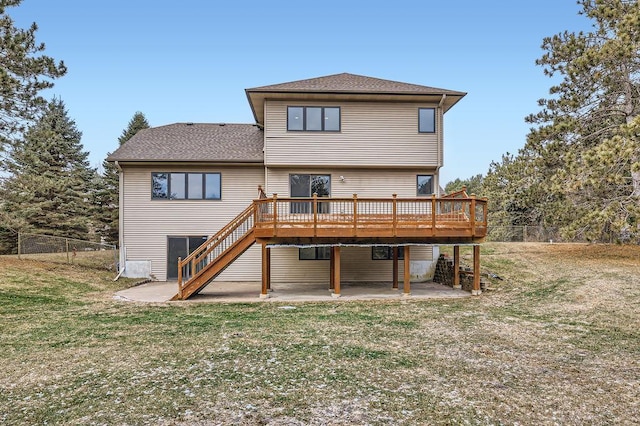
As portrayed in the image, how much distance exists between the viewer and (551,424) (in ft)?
14.0

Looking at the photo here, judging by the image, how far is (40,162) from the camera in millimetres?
15656

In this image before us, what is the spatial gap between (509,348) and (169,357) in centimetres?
593

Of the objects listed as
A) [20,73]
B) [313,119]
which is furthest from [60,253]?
[313,119]

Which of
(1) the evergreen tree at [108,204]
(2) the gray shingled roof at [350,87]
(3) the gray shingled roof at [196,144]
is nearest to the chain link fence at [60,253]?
(3) the gray shingled roof at [196,144]

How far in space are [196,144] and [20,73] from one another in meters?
6.68

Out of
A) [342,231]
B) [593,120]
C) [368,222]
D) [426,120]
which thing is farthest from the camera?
[593,120]

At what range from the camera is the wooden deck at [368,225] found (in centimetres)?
1223

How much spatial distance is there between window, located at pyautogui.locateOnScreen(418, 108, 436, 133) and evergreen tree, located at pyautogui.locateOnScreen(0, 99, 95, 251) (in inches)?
602

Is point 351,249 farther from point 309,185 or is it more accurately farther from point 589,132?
point 589,132

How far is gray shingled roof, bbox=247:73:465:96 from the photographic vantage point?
48.3 feet

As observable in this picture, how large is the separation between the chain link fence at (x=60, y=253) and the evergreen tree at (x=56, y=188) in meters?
1.19

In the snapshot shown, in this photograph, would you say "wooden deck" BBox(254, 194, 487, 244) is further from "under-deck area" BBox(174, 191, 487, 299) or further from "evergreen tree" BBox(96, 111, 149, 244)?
"evergreen tree" BBox(96, 111, 149, 244)

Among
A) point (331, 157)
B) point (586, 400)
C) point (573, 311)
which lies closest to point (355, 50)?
point (331, 157)

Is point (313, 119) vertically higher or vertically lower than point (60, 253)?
higher
